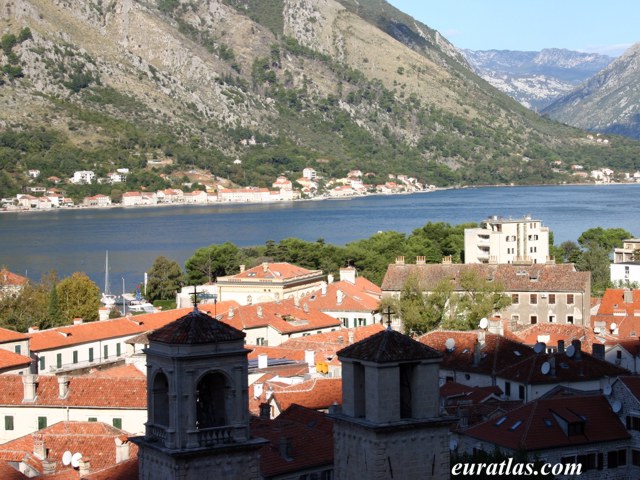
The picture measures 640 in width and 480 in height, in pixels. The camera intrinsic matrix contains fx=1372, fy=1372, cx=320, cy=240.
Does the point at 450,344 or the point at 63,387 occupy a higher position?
the point at 450,344

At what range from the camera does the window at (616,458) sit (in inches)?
896

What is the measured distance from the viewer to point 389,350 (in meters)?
14.0

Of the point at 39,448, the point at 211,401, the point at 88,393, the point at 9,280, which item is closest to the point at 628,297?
the point at 88,393

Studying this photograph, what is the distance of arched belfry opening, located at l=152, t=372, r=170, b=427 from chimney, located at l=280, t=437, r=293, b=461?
5.07m

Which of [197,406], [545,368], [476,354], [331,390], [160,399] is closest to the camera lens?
[160,399]

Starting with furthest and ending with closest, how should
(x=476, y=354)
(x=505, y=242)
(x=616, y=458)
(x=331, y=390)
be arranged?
1. (x=505, y=242)
2. (x=476, y=354)
3. (x=331, y=390)
4. (x=616, y=458)

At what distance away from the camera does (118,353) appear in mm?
42594

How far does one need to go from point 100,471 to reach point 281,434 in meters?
2.62

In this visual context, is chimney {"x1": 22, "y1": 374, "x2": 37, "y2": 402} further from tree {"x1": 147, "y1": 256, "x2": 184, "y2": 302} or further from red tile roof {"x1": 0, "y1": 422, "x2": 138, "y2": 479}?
tree {"x1": 147, "y1": 256, "x2": 184, "y2": 302}

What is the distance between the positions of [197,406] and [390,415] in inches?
84.2

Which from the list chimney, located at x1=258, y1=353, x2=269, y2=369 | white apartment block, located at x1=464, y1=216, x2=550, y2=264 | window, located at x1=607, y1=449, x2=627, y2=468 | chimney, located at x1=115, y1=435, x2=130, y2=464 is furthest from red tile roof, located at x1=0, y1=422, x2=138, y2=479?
white apartment block, located at x1=464, y1=216, x2=550, y2=264

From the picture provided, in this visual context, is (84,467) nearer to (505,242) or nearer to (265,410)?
(265,410)

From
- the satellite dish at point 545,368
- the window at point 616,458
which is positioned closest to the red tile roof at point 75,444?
the window at point 616,458

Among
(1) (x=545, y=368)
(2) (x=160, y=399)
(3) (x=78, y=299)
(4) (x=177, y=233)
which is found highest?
(4) (x=177, y=233)
